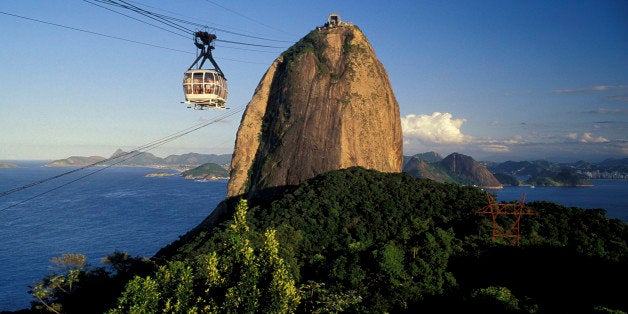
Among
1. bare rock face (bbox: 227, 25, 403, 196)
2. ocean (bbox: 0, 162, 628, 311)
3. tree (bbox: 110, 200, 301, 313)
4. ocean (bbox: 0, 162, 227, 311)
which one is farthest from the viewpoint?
ocean (bbox: 0, 162, 628, 311)

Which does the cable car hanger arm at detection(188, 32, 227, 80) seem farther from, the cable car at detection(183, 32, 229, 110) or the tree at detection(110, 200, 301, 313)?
the tree at detection(110, 200, 301, 313)

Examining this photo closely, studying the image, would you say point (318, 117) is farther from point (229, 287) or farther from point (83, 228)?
point (83, 228)

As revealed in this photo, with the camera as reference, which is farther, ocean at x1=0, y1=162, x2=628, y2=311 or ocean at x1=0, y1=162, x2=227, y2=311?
ocean at x1=0, y1=162, x2=628, y2=311

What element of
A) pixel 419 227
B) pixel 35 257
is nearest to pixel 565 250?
pixel 419 227

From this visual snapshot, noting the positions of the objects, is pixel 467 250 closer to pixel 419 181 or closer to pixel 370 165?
pixel 419 181

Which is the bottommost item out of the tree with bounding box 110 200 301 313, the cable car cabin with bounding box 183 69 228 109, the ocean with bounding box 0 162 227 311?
the ocean with bounding box 0 162 227 311

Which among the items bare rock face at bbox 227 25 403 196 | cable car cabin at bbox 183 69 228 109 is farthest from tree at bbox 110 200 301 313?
bare rock face at bbox 227 25 403 196

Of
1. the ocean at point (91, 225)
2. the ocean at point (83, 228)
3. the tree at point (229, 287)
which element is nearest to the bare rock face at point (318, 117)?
the ocean at point (91, 225)

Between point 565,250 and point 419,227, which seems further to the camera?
point 419,227
